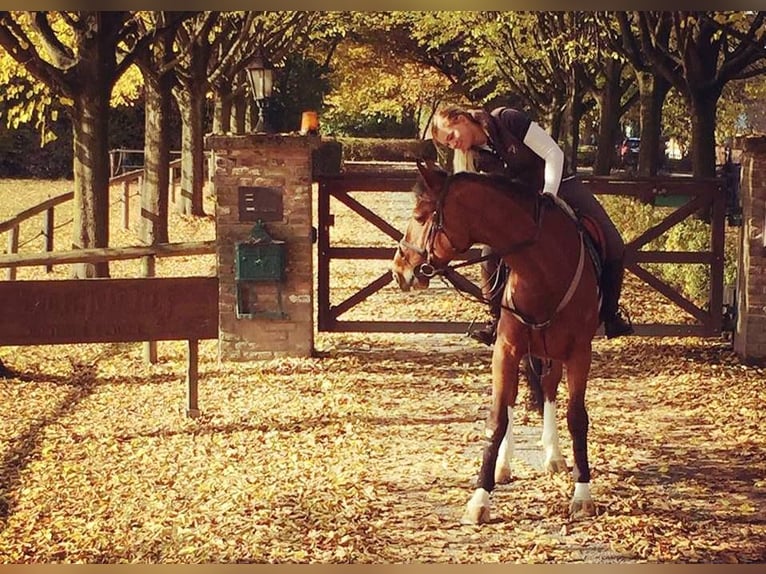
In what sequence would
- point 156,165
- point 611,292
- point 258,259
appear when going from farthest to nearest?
point 156,165
point 258,259
point 611,292

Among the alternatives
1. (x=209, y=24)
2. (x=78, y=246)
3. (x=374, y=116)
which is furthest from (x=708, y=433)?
(x=374, y=116)

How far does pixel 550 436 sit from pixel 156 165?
1106 cm

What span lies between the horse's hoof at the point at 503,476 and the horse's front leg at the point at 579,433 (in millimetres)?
598

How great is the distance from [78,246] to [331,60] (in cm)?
3169

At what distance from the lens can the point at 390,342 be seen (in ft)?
41.1

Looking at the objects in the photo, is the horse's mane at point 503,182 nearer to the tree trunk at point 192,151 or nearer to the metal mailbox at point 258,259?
the metal mailbox at point 258,259

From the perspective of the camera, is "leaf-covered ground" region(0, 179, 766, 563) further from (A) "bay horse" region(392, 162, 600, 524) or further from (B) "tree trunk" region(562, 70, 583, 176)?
(B) "tree trunk" region(562, 70, 583, 176)

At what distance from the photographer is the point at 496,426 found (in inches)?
265

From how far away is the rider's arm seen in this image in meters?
6.60

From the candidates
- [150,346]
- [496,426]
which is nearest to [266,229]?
[150,346]

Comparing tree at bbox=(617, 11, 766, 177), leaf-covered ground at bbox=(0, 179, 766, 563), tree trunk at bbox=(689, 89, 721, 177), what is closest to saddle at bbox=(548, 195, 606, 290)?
leaf-covered ground at bbox=(0, 179, 766, 563)

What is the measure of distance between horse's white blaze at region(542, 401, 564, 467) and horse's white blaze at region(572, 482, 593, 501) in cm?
80

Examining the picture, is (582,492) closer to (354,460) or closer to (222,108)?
(354,460)

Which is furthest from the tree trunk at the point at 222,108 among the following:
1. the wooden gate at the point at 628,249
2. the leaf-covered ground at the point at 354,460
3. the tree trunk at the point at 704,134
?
the wooden gate at the point at 628,249
